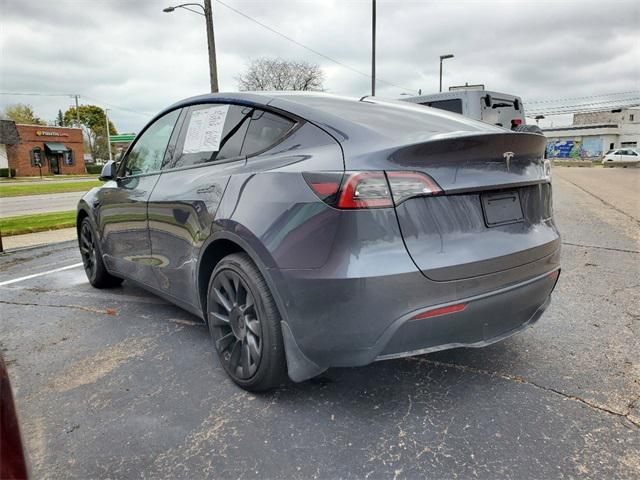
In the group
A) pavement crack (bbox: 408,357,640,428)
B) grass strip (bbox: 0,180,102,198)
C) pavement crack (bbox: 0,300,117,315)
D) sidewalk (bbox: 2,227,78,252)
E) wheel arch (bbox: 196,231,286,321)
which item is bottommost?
pavement crack (bbox: 408,357,640,428)

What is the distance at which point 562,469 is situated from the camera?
6.22 ft

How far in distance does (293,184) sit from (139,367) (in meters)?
1.66

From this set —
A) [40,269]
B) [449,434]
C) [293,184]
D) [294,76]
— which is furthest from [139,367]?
[294,76]

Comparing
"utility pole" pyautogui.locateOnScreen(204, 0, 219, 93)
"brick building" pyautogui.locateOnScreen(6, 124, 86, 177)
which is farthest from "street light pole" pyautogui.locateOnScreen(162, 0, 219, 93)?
"brick building" pyautogui.locateOnScreen(6, 124, 86, 177)

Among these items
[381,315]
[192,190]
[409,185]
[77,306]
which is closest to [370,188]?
[409,185]

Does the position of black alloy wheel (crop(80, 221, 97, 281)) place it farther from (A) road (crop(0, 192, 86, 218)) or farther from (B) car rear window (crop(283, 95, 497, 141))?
(A) road (crop(0, 192, 86, 218))

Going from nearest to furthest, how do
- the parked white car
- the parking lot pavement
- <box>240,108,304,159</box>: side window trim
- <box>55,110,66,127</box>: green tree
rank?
the parking lot pavement → <box>240,108,304,159</box>: side window trim → the parked white car → <box>55,110,66,127</box>: green tree

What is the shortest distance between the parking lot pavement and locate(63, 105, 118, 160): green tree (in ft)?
261

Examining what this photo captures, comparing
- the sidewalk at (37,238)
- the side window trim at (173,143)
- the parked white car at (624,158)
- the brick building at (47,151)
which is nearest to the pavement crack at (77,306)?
the side window trim at (173,143)

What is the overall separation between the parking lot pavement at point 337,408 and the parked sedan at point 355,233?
30 cm

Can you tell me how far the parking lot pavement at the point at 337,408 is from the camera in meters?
1.98

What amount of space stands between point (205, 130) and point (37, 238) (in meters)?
6.82

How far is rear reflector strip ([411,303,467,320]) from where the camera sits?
203 centimetres

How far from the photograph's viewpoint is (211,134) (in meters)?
3.01
